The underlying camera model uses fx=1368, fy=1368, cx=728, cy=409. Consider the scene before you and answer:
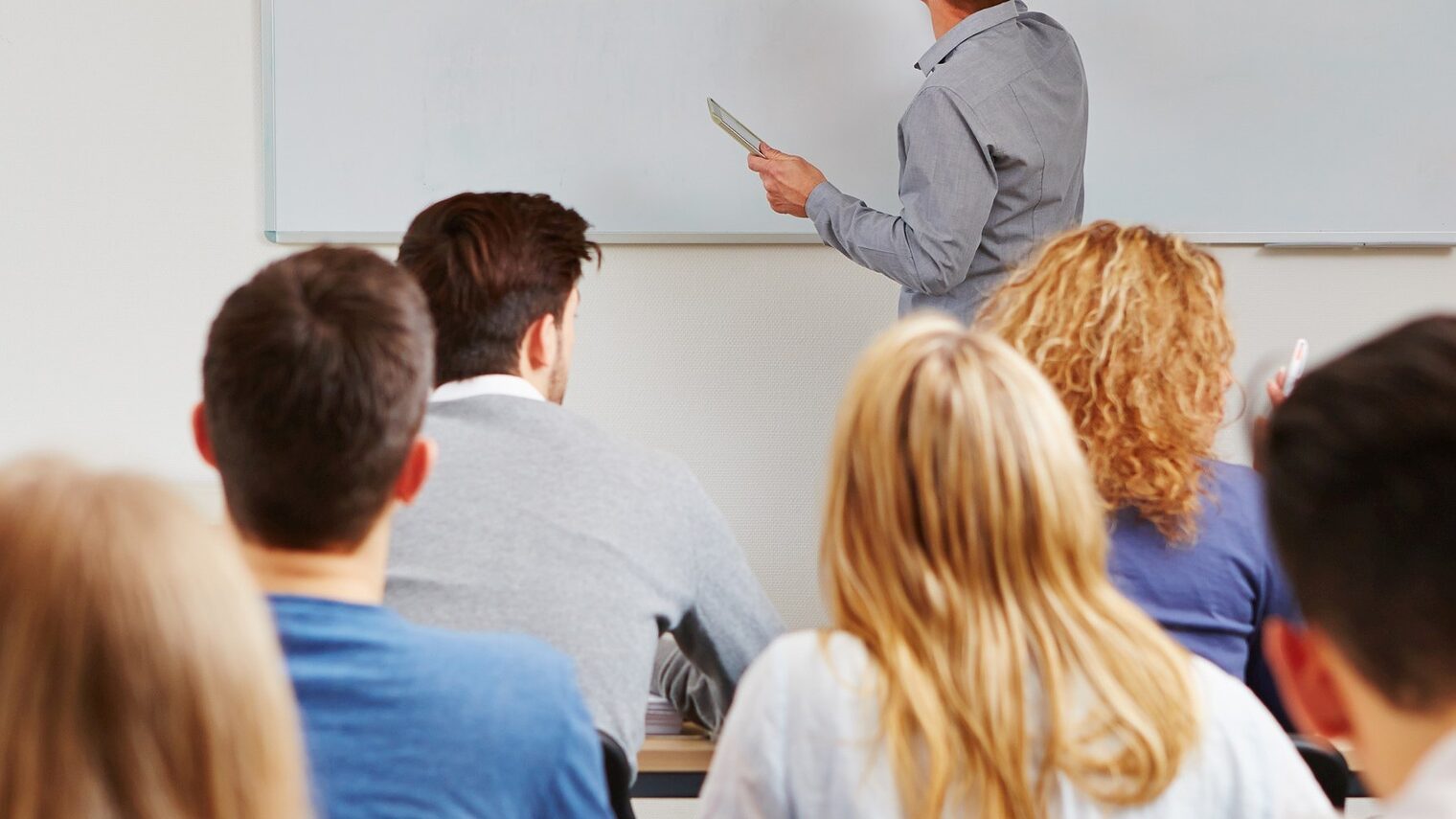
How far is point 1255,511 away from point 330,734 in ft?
3.54

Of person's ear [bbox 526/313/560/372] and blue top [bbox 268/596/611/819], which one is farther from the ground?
person's ear [bbox 526/313/560/372]

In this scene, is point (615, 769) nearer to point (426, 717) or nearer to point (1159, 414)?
point (426, 717)

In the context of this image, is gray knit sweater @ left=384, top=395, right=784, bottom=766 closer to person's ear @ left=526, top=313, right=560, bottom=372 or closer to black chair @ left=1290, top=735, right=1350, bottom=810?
person's ear @ left=526, top=313, right=560, bottom=372

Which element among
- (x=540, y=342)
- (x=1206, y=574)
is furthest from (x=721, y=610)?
(x=1206, y=574)

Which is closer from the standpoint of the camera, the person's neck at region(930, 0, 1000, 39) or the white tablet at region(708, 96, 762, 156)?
the person's neck at region(930, 0, 1000, 39)

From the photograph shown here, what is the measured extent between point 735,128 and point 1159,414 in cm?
149

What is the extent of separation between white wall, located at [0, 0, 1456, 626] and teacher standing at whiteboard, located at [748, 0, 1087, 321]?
0.44m

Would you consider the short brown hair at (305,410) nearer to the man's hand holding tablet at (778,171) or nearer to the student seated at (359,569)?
the student seated at (359,569)

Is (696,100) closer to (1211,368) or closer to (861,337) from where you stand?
(861,337)

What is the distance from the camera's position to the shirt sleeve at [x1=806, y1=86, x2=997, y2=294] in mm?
2521

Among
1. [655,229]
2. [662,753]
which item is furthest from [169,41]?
[662,753]

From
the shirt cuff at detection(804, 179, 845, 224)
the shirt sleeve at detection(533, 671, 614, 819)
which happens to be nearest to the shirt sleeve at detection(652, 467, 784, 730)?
the shirt sleeve at detection(533, 671, 614, 819)

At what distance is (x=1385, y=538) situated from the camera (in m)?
0.65

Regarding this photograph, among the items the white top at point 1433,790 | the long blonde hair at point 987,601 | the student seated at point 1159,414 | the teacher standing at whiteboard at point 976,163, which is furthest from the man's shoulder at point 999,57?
the white top at point 1433,790
